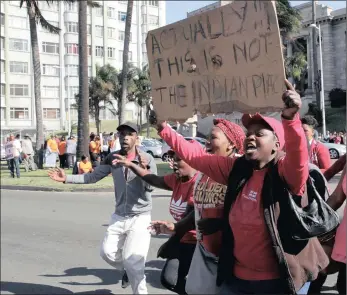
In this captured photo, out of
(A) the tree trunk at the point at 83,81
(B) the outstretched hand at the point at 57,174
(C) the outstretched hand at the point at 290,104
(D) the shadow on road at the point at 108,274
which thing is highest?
(A) the tree trunk at the point at 83,81

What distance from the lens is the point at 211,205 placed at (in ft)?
10.2

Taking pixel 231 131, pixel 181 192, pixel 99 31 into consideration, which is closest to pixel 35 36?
pixel 181 192

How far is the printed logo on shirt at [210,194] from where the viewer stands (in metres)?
3.10

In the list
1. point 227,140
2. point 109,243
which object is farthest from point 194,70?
point 109,243

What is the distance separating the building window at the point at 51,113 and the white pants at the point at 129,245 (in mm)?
56081

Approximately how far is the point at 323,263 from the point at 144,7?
67.4 meters

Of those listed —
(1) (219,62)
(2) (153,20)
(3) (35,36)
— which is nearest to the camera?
(1) (219,62)

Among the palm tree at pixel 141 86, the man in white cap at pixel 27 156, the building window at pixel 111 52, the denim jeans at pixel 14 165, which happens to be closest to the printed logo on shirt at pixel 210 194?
the denim jeans at pixel 14 165

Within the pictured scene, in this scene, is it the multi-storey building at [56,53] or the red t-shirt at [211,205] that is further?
the multi-storey building at [56,53]

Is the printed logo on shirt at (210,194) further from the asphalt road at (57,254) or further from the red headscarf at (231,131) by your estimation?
the asphalt road at (57,254)

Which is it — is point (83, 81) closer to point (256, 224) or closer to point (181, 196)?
point (181, 196)

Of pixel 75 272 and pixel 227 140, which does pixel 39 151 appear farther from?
pixel 227 140

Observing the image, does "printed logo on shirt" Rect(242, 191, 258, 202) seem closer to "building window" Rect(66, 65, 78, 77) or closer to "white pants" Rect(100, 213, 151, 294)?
"white pants" Rect(100, 213, 151, 294)

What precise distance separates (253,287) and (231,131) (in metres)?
1.10
